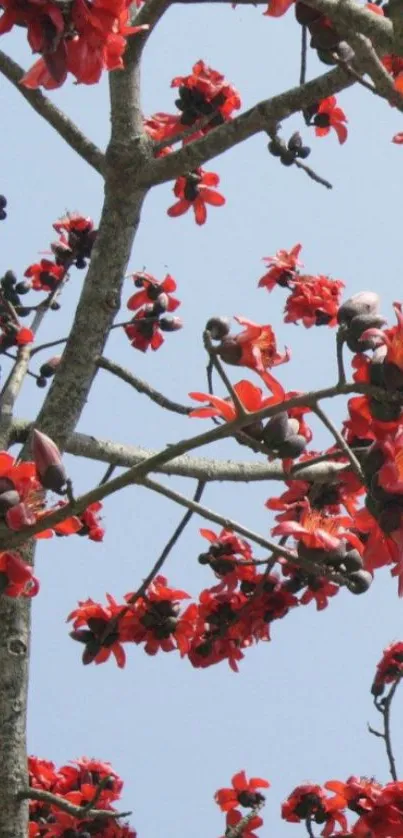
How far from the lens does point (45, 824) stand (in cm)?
309

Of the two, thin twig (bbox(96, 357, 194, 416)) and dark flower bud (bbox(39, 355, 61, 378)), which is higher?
dark flower bud (bbox(39, 355, 61, 378))

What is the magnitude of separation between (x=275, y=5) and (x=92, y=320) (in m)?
0.99

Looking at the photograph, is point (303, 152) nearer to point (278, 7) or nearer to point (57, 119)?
point (57, 119)

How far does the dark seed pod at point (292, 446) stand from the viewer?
5.70ft

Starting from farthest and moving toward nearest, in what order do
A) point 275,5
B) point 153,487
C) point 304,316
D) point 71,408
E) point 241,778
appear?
point 304,316, point 241,778, point 71,408, point 275,5, point 153,487

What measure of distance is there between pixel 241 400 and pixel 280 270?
268cm

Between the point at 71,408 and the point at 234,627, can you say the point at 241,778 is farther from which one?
the point at 71,408

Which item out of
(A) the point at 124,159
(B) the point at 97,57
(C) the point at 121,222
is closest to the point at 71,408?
(C) the point at 121,222

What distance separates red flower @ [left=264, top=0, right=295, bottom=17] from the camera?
2.14 m

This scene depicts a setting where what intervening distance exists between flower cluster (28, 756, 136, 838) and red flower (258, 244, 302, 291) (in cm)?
197

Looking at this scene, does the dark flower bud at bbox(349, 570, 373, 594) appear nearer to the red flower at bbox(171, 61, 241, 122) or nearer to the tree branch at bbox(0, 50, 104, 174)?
the tree branch at bbox(0, 50, 104, 174)

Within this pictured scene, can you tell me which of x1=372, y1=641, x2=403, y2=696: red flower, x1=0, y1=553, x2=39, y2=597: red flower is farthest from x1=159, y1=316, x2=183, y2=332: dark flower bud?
x1=0, y1=553, x2=39, y2=597: red flower

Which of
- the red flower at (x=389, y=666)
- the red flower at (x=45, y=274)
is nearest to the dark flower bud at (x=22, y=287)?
the red flower at (x=45, y=274)

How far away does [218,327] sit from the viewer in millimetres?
1778
